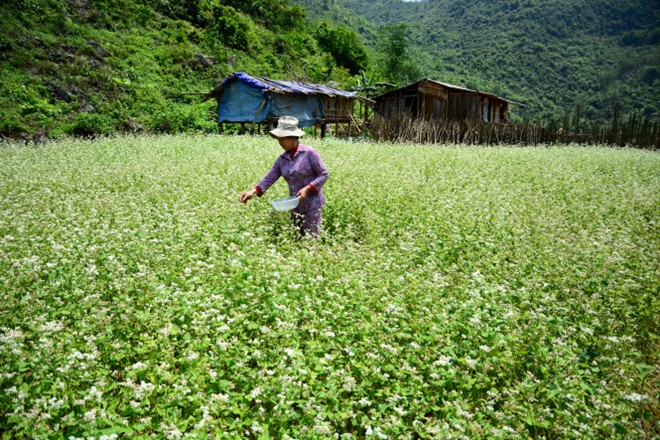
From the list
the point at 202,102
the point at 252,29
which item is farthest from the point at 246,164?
the point at 252,29

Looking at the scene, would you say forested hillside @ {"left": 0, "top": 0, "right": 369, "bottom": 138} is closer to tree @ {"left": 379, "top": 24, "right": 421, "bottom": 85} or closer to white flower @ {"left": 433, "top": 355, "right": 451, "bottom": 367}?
white flower @ {"left": 433, "top": 355, "right": 451, "bottom": 367}

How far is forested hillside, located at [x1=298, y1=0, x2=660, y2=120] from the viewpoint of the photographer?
234ft

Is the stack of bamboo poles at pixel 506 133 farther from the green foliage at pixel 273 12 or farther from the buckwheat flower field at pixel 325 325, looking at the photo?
the green foliage at pixel 273 12

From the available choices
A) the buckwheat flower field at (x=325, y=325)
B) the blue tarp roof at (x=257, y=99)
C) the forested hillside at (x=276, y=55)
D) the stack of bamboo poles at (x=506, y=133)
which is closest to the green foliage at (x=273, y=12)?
the forested hillside at (x=276, y=55)

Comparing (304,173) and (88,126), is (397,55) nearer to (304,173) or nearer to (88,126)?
(88,126)

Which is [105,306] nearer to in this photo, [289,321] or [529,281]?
[289,321]

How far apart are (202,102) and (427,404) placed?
30.2 metres

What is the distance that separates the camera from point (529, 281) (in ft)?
14.1

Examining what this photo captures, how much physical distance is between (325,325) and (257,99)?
23499 mm

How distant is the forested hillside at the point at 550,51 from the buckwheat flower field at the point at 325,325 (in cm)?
6961

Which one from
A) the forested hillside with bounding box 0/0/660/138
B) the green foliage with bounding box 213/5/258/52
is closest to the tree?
the forested hillside with bounding box 0/0/660/138

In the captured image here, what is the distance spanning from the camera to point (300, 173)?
5.84 m

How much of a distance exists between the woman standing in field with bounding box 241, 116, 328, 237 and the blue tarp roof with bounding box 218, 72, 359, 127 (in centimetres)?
1927

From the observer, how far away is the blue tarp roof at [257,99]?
81.1 feet
